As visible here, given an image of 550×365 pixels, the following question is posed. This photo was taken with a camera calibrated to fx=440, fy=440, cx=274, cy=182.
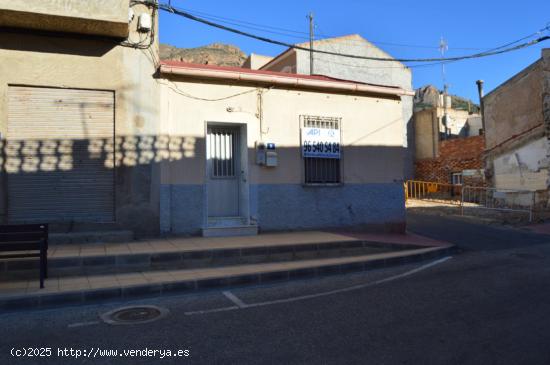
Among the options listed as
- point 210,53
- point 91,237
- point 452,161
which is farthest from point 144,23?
Result: point 210,53

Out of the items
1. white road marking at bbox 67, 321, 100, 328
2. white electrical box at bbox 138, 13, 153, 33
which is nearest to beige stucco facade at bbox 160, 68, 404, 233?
white electrical box at bbox 138, 13, 153, 33

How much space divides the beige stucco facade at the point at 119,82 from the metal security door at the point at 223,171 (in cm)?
128

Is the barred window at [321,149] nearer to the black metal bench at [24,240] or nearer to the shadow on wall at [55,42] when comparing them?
the shadow on wall at [55,42]

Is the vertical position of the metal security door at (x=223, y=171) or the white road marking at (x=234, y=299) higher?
the metal security door at (x=223, y=171)

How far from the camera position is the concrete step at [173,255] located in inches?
263

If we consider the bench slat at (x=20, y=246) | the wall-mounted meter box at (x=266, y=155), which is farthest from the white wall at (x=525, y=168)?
the bench slat at (x=20, y=246)

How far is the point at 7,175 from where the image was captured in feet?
26.5

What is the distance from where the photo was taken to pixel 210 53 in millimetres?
72000

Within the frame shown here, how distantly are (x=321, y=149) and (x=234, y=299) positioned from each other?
548 centimetres

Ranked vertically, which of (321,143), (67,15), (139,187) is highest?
(67,15)

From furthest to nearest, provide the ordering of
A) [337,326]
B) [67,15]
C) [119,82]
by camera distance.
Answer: [119,82]
[67,15]
[337,326]

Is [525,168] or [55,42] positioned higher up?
[55,42]

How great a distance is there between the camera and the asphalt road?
12.6 feet

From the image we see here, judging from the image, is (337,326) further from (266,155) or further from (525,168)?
(525,168)
